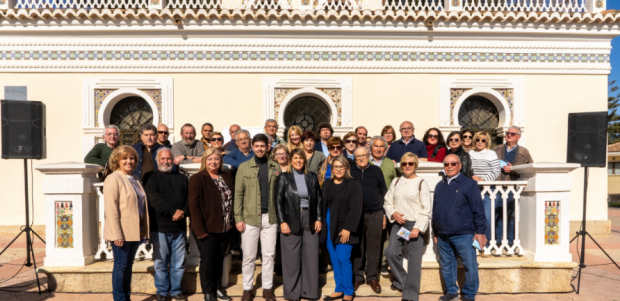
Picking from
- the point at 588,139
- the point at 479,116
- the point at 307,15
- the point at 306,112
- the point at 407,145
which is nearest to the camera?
the point at 588,139

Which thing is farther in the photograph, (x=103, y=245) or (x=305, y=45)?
(x=305, y=45)

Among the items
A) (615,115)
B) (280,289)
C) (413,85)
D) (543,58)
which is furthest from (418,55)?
(615,115)

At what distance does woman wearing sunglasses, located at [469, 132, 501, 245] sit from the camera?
428 centimetres

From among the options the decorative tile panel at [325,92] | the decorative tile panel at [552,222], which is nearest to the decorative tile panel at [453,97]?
the decorative tile panel at [325,92]

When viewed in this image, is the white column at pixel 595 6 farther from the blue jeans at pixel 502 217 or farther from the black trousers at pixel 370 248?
the black trousers at pixel 370 248

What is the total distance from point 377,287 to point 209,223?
1842mm

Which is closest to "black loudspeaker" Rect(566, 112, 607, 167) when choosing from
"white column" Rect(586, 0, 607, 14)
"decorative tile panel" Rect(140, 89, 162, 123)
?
"white column" Rect(586, 0, 607, 14)

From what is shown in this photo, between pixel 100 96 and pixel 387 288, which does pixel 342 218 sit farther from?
pixel 100 96

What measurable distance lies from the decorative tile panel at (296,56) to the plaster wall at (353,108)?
305 millimetres

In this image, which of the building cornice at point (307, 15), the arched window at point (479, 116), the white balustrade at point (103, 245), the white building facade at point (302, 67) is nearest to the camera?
the white balustrade at point (103, 245)

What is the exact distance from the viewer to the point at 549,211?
4.10m

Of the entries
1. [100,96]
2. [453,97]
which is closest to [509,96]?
[453,97]

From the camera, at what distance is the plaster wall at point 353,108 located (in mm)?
7039

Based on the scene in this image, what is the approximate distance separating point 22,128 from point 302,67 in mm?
4524
